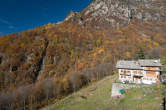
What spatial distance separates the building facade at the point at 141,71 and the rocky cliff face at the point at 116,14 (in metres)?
97.5

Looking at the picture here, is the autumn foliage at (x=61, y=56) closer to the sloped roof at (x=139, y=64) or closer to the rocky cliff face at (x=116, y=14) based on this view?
the rocky cliff face at (x=116, y=14)

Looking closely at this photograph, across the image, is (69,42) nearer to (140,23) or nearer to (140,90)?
(140,90)

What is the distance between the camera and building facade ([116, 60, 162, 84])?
22531 millimetres

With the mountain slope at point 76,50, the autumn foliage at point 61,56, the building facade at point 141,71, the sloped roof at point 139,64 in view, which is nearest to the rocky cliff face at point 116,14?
the mountain slope at point 76,50

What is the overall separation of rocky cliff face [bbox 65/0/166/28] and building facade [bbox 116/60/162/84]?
97546 millimetres

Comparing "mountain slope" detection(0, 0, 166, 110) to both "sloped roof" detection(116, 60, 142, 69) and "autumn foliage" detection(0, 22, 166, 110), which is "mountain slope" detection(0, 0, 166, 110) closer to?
"autumn foliage" detection(0, 22, 166, 110)

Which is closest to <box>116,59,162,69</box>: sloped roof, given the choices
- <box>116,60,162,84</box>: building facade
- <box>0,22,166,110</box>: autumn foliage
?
<box>116,60,162,84</box>: building facade

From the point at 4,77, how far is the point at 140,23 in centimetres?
14314

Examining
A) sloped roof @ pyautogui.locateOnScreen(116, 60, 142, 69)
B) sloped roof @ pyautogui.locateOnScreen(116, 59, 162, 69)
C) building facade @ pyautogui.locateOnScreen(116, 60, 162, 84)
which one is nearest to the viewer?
building facade @ pyautogui.locateOnScreen(116, 60, 162, 84)

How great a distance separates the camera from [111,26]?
114 metres

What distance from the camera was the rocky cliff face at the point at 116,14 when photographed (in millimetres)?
115500

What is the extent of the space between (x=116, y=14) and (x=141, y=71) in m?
113

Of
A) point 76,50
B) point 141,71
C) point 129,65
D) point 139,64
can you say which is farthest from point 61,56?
point 141,71

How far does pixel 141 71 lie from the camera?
24.0 metres
